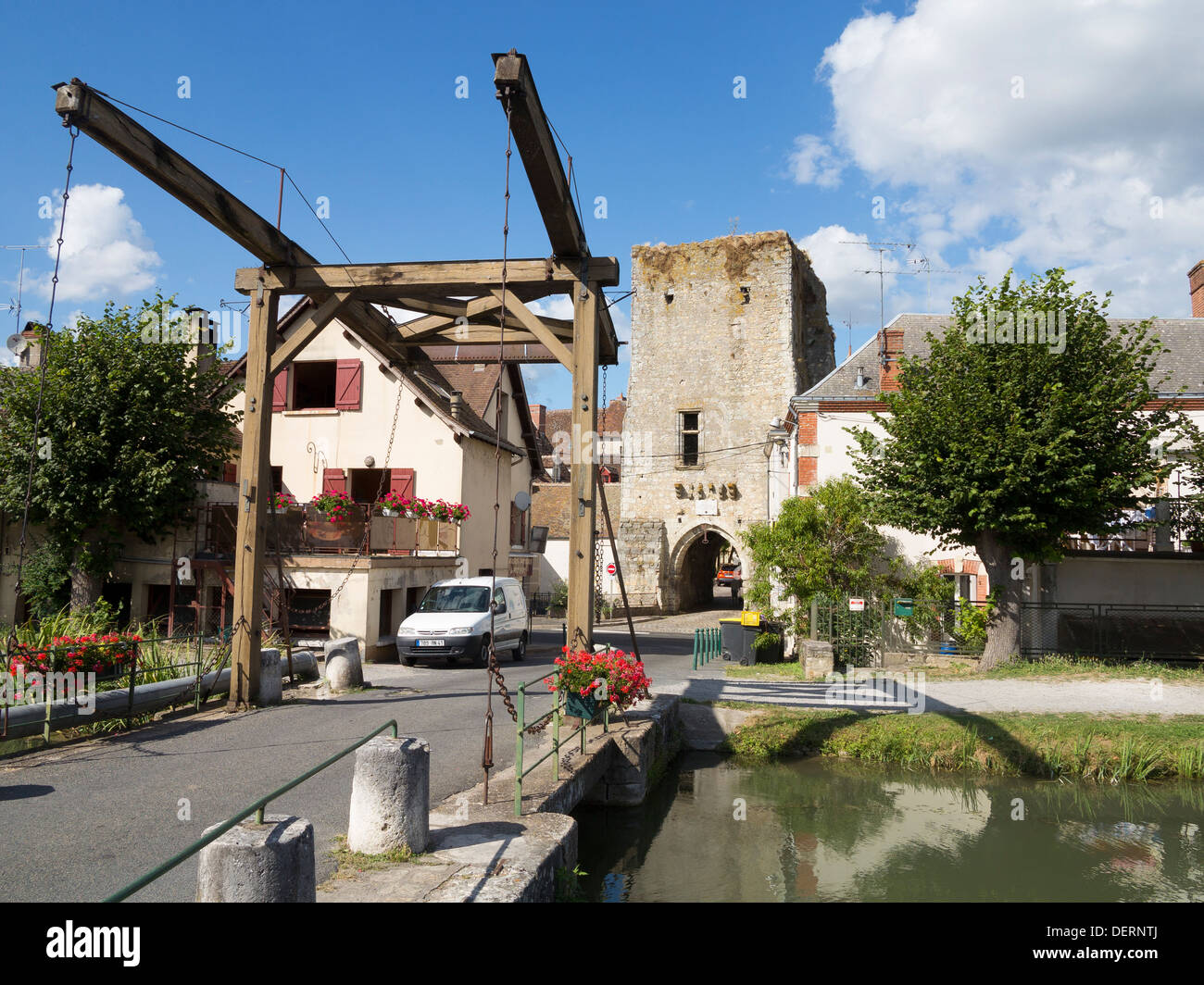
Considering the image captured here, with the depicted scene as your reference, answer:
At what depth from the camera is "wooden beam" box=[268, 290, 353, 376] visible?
10156mm

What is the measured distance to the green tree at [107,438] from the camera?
1788 centimetres

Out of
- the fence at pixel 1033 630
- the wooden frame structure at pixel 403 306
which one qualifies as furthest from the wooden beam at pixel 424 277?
the fence at pixel 1033 630

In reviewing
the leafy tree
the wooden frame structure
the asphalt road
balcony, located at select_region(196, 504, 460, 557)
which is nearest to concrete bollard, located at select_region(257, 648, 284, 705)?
the wooden frame structure

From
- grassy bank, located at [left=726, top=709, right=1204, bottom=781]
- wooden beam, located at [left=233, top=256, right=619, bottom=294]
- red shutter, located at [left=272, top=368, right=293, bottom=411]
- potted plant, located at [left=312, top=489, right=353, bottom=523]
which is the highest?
red shutter, located at [left=272, top=368, right=293, bottom=411]

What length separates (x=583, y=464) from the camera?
9.34 m

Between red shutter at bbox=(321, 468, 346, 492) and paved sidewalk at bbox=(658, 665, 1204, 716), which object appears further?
red shutter at bbox=(321, 468, 346, 492)

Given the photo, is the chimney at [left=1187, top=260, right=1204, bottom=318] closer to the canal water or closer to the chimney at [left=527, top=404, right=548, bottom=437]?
the canal water

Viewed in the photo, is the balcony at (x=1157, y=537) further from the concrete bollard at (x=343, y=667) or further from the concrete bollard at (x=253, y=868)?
the concrete bollard at (x=253, y=868)

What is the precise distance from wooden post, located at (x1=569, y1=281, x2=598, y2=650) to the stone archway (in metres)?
24.1
